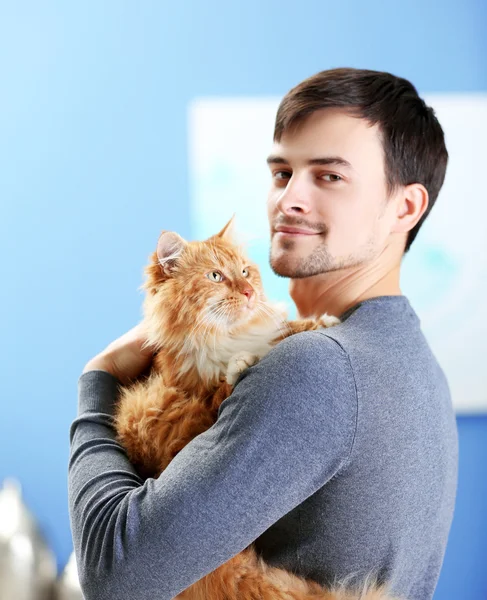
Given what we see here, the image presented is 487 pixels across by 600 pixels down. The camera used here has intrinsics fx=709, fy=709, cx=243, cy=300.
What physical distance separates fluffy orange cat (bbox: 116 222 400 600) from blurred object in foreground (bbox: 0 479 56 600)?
1.72 metres

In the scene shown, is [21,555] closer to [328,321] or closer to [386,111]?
[328,321]

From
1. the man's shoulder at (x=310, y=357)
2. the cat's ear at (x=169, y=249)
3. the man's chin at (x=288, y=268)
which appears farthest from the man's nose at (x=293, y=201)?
the man's shoulder at (x=310, y=357)

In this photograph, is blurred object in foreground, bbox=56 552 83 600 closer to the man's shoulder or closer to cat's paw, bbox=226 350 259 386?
cat's paw, bbox=226 350 259 386

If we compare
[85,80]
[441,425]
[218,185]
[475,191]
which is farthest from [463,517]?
[85,80]

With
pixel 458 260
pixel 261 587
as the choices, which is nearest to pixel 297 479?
pixel 261 587

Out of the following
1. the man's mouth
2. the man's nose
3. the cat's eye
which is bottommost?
the cat's eye

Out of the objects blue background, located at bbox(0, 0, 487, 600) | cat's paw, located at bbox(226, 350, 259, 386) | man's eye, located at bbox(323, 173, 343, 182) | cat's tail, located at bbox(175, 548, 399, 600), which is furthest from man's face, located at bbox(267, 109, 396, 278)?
blue background, located at bbox(0, 0, 487, 600)

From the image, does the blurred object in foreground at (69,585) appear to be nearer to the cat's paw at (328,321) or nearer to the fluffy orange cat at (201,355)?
the fluffy orange cat at (201,355)

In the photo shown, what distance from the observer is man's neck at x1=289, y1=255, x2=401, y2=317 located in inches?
59.3

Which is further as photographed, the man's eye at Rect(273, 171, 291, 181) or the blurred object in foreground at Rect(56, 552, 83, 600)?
the blurred object in foreground at Rect(56, 552, 83, 600)

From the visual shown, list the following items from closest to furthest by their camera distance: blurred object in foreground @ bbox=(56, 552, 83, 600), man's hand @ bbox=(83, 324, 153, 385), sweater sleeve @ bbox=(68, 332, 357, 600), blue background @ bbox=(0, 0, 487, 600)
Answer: sweater sleeve @ bbox=(68, 332, 357, 600) < man's hand @ bbox=(83, 324, 153, 385) < blurred object in foreground @ bbox=(56, 552, 83, 600) < blue background @ bbox=(0, 0, 487, 600)

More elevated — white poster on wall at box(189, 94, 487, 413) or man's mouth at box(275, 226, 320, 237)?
man's mouth at box(275, 226, 320, 237)

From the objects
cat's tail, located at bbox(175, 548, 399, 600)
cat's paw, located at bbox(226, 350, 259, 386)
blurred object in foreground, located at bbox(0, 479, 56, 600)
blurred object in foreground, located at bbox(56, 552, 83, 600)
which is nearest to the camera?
cat's tail, located at bbox(175, 548, 399, 600)

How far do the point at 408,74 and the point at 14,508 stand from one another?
2.81 metres
